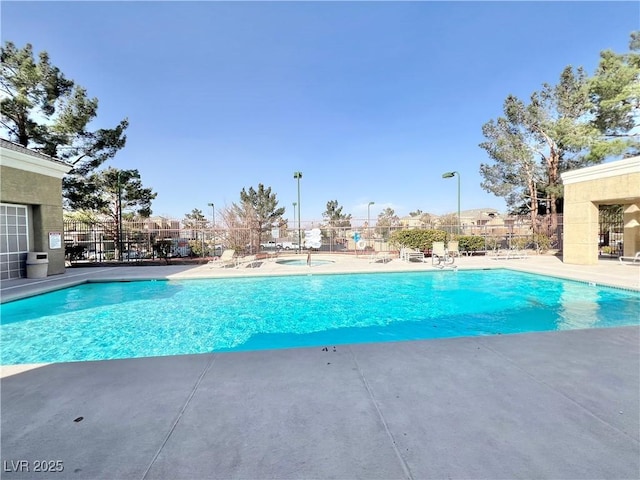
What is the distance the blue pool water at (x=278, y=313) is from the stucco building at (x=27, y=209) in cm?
279

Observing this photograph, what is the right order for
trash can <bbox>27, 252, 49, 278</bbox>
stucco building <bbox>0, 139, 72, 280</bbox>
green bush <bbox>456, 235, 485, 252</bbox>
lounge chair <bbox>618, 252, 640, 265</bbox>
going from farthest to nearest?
green bush <bbox>456, 235, 485, 252</bbox>
lounge chair <bbox>618, 252, 640, 265</bbox>
trash can <bbox>27, 252, 49, 278</bbox>
stucco building <bbox>0, 139, 72, 280</bbox>

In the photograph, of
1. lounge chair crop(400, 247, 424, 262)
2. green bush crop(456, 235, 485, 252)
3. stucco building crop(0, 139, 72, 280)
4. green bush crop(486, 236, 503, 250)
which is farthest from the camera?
green bush crop(486, 236, 503, 250)

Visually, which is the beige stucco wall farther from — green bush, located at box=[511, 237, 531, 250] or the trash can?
the trash can

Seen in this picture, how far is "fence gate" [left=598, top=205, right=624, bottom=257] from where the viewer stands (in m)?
16.8

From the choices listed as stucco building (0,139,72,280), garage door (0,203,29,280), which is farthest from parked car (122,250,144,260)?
garage door (0,203,29,280)

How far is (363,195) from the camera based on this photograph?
29.7m

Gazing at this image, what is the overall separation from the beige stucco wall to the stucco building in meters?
20.4

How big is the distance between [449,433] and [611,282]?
31.8ft

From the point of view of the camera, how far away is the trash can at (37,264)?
10219mm

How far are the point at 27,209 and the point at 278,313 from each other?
34.2 feet

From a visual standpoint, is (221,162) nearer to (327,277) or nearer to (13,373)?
(327,277)

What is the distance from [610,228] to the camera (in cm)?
1819

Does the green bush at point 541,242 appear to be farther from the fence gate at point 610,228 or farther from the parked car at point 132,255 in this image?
the parked car at point 132,255

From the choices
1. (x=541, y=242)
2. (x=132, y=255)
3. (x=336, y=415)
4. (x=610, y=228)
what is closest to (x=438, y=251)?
(x=541, y=242)
